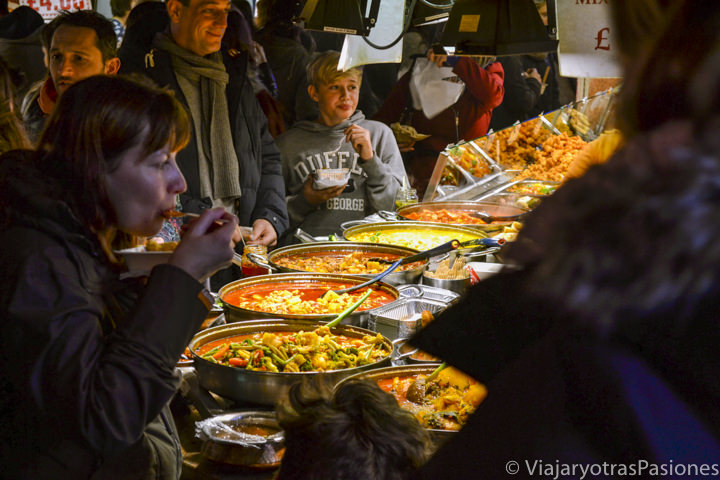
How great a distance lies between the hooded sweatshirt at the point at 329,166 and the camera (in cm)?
541

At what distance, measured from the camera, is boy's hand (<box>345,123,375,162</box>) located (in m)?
5.34

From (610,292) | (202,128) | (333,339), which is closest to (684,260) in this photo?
(610,292)

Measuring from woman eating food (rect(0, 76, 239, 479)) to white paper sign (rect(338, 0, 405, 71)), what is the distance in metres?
2.96

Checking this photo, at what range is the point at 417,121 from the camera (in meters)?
7.21

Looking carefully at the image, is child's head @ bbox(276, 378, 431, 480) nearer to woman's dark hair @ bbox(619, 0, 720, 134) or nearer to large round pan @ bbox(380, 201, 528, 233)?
woman's dark hair @ bbox(619, 0, 720, 134)

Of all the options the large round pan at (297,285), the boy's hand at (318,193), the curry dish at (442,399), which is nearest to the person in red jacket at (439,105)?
the boy's hand at (318,193)

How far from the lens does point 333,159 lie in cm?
552

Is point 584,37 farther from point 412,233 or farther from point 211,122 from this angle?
point 211,122

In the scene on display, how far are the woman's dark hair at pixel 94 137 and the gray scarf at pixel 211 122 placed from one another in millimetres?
2670

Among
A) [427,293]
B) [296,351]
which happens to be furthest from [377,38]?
[296,351]

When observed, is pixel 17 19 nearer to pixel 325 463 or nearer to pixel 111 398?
pixel 111 398

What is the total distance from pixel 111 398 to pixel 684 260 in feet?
4.45

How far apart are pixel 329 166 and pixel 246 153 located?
40.9 inches

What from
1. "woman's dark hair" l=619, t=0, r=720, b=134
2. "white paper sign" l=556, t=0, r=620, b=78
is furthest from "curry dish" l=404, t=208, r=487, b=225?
"woman's dark hair" l=619, t=0, r=720, b=134
